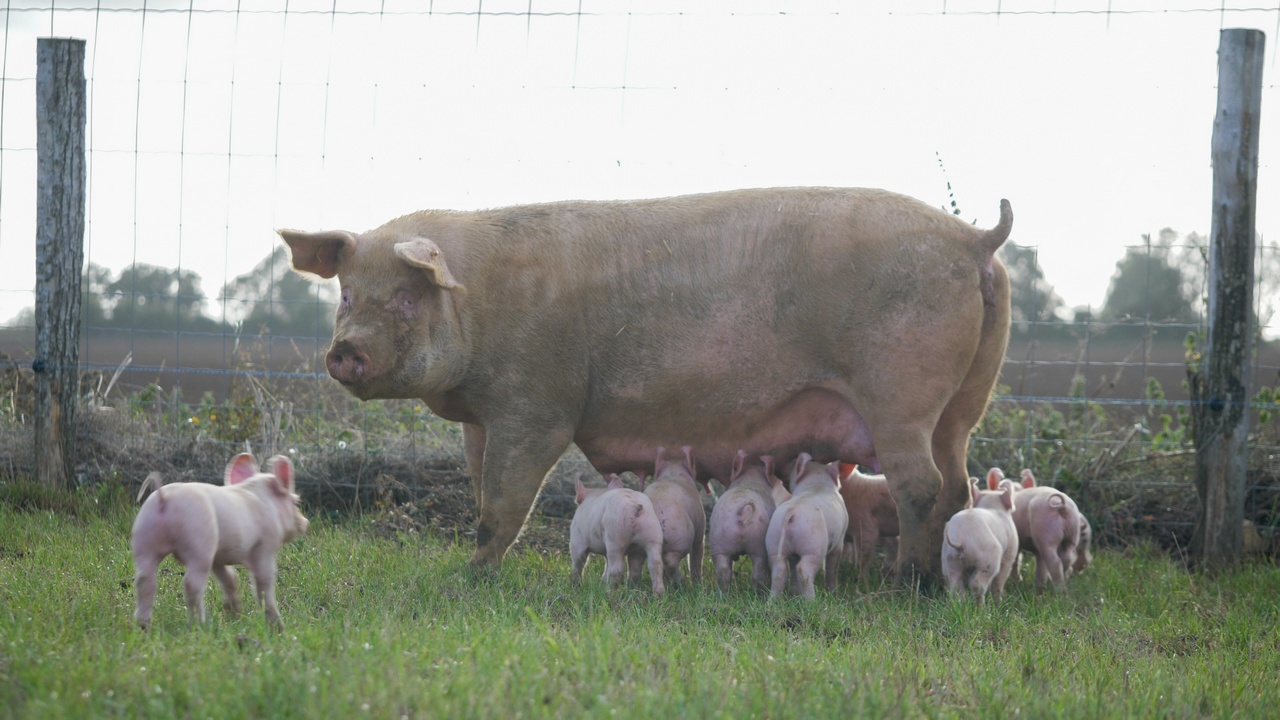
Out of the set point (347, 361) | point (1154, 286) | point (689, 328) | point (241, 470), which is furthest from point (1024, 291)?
point (241, 470)

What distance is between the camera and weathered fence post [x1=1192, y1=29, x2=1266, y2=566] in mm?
6137

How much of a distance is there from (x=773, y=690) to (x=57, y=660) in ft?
5.68

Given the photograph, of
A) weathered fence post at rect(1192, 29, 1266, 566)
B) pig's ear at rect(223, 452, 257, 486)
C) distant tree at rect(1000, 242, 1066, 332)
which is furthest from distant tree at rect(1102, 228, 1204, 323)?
pig's ear at rect(223, 452, 257, 486)

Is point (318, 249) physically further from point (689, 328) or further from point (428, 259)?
point (689, 328)

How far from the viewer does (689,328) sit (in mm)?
5188

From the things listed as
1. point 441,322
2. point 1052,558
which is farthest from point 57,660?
point 1052,558

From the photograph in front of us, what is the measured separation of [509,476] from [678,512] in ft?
2.33

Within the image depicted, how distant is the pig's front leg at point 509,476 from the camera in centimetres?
504

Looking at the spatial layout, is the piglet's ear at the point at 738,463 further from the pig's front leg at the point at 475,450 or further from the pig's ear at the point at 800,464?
the pig's front leg at the point at 475,450

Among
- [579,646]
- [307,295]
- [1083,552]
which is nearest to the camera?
[579,646]

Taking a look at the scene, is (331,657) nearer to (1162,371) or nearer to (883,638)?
(883,638)

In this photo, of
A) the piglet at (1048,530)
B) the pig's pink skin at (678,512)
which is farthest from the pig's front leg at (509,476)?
the piglet at (1048,530)

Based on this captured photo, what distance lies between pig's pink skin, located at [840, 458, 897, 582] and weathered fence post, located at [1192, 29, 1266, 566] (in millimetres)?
1658

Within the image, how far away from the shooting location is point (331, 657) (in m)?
3.00
